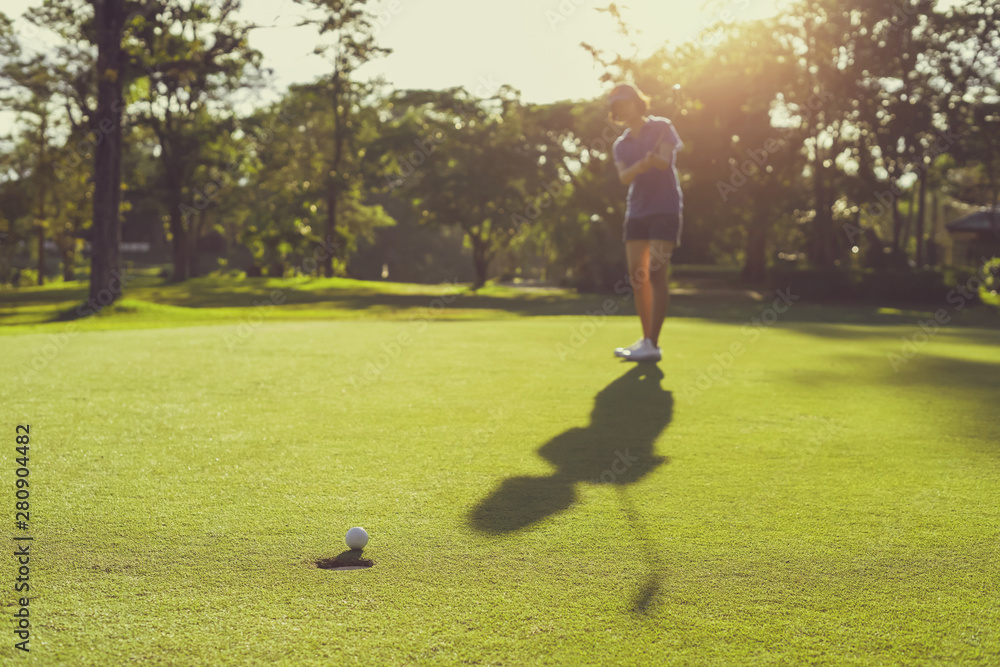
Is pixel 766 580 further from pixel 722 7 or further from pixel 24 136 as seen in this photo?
pixel 24 136

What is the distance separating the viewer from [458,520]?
108 inches

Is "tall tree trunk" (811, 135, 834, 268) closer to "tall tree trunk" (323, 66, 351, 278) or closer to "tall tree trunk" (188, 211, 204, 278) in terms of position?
"tall tree trunk" (323, 66, 351, 278)

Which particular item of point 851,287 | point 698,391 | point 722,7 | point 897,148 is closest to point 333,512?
point 698,391

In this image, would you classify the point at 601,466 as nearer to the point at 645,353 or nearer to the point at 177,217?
the point at 645,353

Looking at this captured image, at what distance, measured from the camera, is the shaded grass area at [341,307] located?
16.0 metres

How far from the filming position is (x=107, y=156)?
16047 millimetres

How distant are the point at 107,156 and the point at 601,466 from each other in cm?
1539

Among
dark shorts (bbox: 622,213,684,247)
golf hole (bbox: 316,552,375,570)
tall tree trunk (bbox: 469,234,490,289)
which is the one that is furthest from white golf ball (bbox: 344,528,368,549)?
tall tree trunk (bbox: 469,234,490,289)

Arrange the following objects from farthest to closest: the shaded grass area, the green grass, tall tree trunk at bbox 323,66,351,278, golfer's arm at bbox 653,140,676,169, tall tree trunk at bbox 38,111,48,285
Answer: tall tree trunk at bbox 323,66,351,278, tall tree trunk at bbox 38,111,48,285, the shaded grass area, golfer's arm at bbox 653,140,676,169, the green grass

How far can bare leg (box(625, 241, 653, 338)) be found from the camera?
726 centimetres

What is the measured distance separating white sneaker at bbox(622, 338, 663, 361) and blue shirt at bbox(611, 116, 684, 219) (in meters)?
1.12

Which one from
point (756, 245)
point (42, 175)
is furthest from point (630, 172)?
point (42, 175)

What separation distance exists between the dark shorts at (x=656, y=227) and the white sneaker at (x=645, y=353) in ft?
2.93

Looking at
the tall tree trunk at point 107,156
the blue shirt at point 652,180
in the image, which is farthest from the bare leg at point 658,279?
the tall tree trunk at point 107,156
